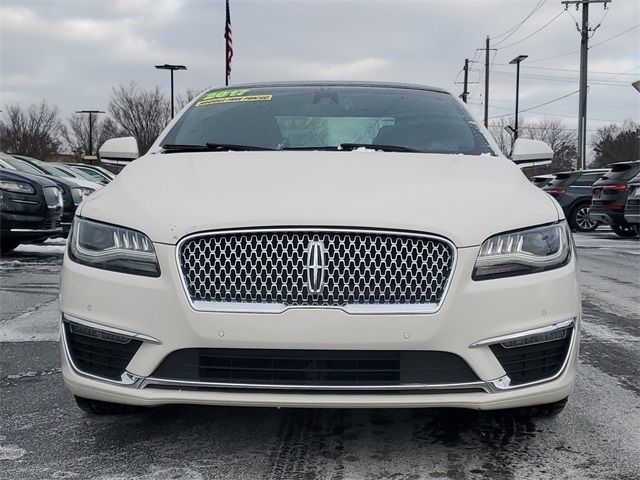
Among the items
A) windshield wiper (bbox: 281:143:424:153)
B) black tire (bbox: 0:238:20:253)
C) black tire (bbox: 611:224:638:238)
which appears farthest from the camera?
black tire (bbox: 611:224:638:238)

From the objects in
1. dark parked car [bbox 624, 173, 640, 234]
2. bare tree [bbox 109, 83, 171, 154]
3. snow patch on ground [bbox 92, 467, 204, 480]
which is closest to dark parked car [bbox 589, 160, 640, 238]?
dark parked car [bbox 624, 173, 640, 234]

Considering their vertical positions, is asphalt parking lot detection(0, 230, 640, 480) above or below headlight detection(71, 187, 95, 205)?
below

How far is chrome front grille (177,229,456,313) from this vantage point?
7.87 feet

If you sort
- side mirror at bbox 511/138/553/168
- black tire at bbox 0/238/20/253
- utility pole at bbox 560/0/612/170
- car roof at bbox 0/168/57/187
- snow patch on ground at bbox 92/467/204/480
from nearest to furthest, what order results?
snow patch on ground at bbox 92/467/204/480 → side mirror at bbox 511/138/553/168 → car roof at bbox 0/168/57/187 → black tire at bbox 0/238/20/253 → utility pole at bbox 560/0/612/170

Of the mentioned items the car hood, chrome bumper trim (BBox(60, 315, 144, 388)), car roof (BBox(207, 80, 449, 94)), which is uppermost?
Result: car roof (BBox(207, 80, 449, 94))

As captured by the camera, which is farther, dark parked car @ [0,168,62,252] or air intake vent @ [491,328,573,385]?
dark parked car @ [0,168,62,252]

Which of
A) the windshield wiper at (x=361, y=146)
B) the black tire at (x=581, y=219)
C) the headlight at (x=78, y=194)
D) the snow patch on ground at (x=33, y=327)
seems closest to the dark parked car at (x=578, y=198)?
the black tire at (x=581, y=219)

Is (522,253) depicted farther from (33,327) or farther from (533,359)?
(33,327)

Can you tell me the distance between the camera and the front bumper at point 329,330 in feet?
7.68

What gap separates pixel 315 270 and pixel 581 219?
1589cm

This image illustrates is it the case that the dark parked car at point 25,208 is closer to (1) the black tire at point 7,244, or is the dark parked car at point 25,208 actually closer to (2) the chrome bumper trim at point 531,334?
(1) the black tire at point 7,244

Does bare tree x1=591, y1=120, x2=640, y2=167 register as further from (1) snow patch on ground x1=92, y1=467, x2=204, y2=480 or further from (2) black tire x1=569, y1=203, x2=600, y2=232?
(1) snow patch on ground x1=92, y1=467, x2=204, y2=480

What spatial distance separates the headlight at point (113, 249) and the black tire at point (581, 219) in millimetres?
15881

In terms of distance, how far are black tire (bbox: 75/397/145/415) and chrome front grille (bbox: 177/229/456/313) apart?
72 cm
